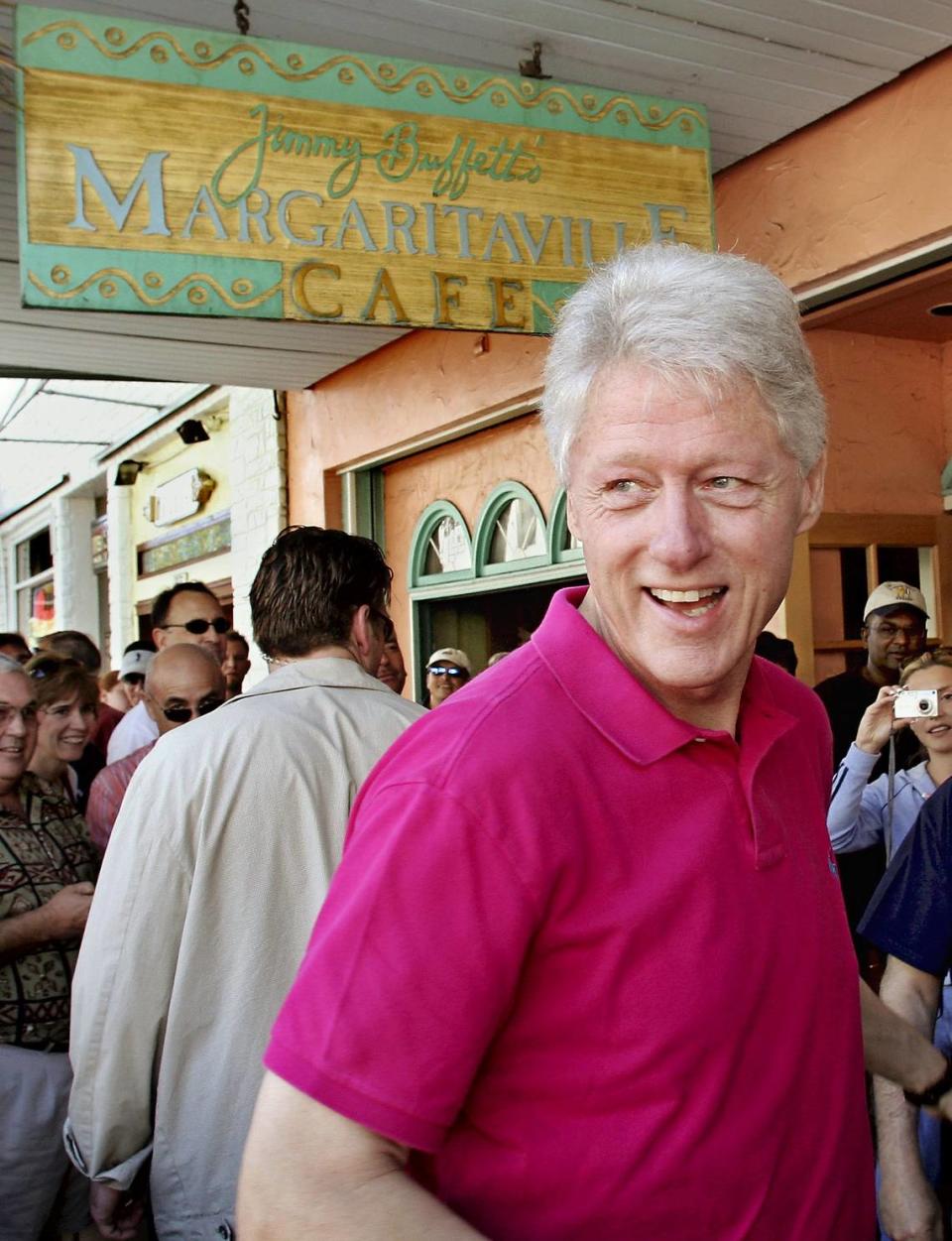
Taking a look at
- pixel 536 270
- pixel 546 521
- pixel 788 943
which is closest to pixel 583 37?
pixel 536 270

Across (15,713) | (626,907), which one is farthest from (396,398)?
(626,907)

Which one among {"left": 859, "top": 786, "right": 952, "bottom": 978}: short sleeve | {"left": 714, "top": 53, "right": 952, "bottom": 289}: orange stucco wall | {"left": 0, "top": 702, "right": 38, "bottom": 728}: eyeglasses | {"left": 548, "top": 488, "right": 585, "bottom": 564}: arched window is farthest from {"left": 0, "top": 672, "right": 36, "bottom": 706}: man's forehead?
{"left": 548, "top": 488, "right": 585, "bottom": 564}: arched window

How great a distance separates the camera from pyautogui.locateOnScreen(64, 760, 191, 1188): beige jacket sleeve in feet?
7.36

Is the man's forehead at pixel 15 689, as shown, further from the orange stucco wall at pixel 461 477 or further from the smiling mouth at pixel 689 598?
the orange stucco wall at pixel 461 477

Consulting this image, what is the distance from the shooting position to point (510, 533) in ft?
23.2

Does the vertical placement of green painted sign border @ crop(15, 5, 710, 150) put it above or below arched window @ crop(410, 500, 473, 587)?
above

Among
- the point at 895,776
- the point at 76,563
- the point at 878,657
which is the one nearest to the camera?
the point at 895,776

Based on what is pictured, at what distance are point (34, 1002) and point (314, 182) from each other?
93.5 inches

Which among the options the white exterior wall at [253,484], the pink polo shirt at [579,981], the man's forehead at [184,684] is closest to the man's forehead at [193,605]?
the man's forehead at [184,684]

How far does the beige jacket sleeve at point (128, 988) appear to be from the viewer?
2244mm

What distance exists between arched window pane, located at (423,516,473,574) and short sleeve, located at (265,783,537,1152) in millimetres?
6408

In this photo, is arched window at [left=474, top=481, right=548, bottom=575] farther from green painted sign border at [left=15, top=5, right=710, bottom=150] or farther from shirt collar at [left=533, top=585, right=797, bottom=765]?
shirt collar at [left=533, top=585, right=797, bottom=765]

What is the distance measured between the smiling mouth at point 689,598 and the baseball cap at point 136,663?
5.15 meters

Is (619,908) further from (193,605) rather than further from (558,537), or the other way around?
(558,537)
